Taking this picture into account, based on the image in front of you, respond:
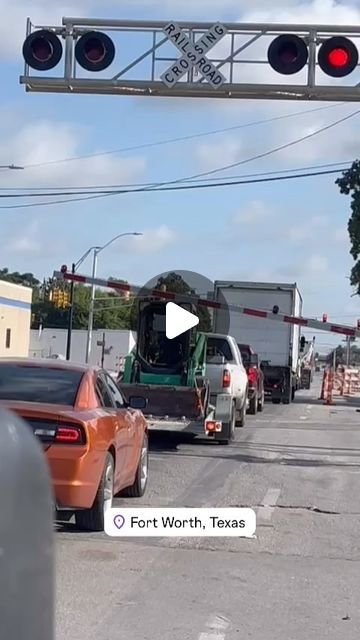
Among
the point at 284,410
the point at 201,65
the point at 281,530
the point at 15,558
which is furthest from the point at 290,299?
the point at 15,558

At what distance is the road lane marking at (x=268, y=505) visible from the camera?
35.4 feet

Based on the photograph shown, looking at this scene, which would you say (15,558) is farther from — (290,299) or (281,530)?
(290,299)

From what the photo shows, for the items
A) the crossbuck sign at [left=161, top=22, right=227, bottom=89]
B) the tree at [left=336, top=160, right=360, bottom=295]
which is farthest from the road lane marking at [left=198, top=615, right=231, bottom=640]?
the tree at [left=336, top=160, right=360, bottom=295]

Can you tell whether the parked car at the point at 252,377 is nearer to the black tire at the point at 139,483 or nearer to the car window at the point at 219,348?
the car window at the point at 219,348

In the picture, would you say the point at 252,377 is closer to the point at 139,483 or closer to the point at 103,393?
the point at 139,483

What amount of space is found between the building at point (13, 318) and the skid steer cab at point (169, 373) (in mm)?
43367

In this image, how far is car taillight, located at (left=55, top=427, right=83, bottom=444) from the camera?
8586 millimetres

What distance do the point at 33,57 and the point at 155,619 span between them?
9758 millimetres

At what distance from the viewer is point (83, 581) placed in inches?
301

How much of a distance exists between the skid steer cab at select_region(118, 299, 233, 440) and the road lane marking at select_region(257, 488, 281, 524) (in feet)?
12.6

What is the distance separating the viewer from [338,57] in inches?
558

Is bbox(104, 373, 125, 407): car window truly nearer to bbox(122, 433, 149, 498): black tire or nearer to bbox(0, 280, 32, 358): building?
bbox(122, 433, 149, 498): black tire

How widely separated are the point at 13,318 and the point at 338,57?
51229mm

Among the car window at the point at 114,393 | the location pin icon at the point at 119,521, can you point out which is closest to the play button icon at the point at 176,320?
the car window at the point at 114,393
